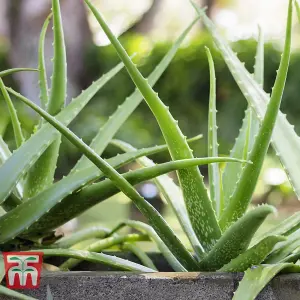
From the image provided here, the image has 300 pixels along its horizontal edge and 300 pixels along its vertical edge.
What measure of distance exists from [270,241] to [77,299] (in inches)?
7.8

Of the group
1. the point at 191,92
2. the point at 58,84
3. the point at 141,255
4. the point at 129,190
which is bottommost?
the point at 141,255

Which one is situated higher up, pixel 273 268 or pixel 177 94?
pixel 177 94

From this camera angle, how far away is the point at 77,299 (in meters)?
0.50

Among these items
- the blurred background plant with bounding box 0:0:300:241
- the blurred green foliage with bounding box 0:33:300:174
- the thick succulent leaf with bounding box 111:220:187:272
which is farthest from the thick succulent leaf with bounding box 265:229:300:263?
the blurred green foliage with bounding box 0:33:300:174

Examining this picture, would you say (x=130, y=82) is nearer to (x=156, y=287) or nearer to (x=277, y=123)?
(x=277, y=123)

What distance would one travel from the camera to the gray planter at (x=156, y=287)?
490mm

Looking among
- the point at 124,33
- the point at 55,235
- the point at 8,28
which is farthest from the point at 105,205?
the point at 55,235

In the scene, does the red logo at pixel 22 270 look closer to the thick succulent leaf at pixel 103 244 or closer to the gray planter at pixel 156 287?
the gray planter at pixel 156 287

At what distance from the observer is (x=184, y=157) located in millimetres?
546

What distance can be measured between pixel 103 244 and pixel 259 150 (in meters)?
0.32

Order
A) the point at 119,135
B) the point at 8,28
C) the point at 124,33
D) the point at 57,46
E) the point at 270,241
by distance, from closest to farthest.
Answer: the point at 270,241 < the point at 57,46 < the point at 119,135 < the point at 8,28 < the point at 124,33

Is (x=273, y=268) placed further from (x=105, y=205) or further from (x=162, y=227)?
(x=105, y=205)

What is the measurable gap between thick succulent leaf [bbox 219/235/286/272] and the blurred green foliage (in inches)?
88.3

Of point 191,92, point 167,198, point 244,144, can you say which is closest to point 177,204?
point 167,198
